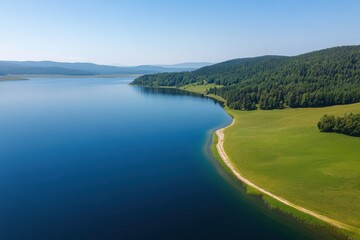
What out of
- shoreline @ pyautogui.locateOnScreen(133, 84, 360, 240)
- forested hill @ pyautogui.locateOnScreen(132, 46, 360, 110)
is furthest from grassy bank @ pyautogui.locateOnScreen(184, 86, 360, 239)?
forested hill @ pyautogui.locateOnScreen(132, 46, 360, 110)

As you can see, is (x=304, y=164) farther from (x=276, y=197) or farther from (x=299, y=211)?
(x=299, y=211)

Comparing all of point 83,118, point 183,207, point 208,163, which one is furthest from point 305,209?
point 83,118

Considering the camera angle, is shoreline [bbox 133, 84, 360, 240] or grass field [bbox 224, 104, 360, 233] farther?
grass field [bbox 224, 104, 360, 233]

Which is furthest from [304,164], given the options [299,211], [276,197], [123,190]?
[123,190]

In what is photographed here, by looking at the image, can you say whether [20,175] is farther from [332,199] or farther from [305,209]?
[332,199]

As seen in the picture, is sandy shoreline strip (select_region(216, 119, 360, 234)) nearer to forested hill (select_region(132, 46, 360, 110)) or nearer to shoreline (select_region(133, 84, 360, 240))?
shoreline (select_region(133, 84, 360, 240))

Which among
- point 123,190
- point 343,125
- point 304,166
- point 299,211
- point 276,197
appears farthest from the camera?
point 343,125
